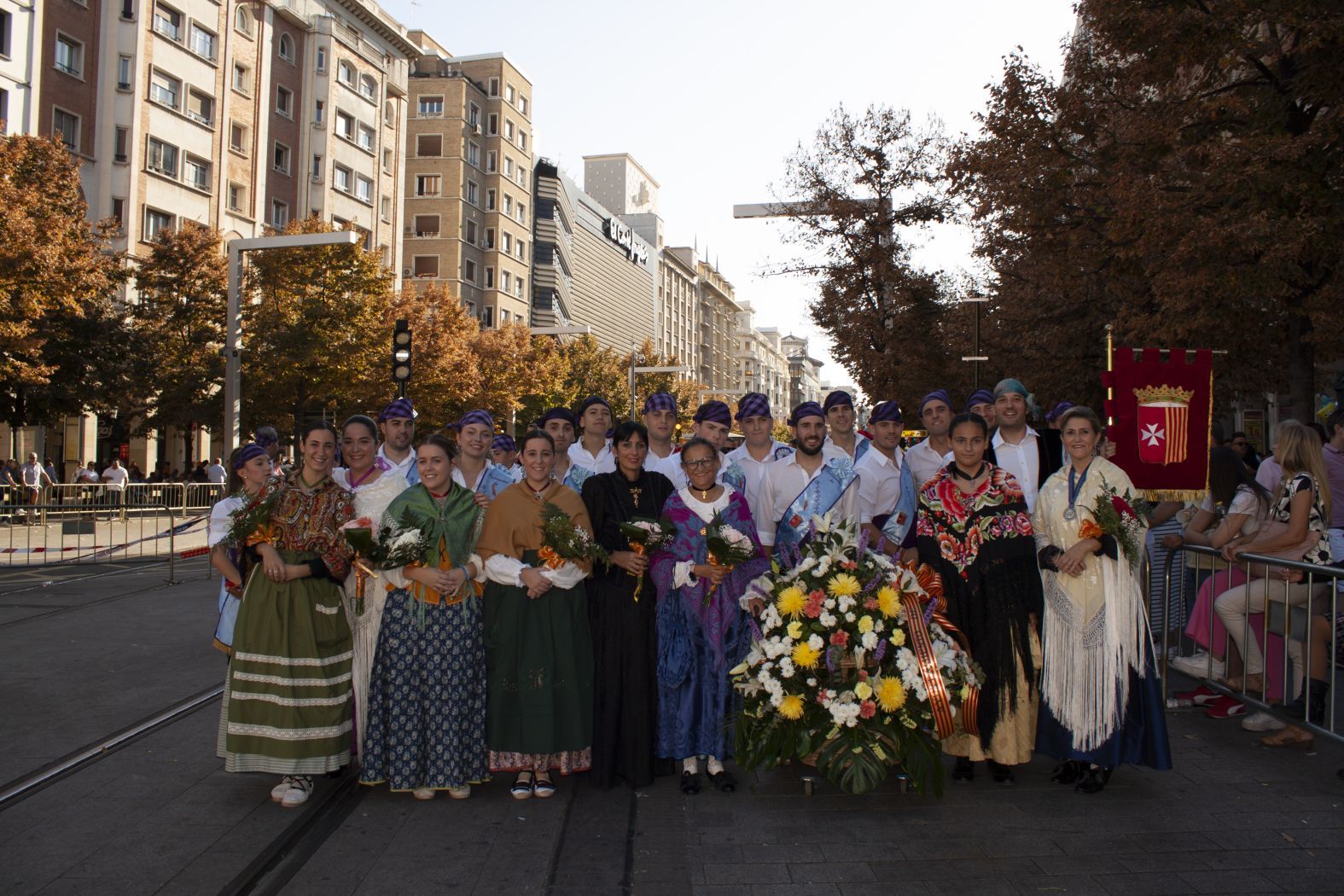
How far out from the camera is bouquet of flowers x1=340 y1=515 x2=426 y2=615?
5555 mm

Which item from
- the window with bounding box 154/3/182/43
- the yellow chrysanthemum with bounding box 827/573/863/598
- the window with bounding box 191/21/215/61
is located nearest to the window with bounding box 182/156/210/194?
the window with bounding box 191/21/215/61

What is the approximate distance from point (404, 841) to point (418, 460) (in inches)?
76.7

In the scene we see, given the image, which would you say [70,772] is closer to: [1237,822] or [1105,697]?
[1105,697]

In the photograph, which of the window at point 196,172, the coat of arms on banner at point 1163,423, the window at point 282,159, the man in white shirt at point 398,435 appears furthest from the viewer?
the window at point 282,159

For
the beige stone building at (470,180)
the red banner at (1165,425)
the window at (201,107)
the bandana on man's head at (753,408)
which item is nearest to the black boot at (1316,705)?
the red banner at (1165,425)

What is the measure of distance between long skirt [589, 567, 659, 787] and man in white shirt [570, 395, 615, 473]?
238 centimetres

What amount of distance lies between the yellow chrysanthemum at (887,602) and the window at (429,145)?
59.0 metres

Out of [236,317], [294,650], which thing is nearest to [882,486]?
[294,650]

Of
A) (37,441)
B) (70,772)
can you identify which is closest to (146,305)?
(37,441)

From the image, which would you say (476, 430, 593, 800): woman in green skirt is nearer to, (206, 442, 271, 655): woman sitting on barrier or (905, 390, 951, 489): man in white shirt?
(206, 442, 271, 655): woman sitting on barrier

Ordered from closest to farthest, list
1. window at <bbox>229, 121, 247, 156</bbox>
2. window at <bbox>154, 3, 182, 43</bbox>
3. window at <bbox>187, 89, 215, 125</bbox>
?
window at <bbox>154, 3, 182, 43</bbox>, window at <bbox>187, 89, 215, 125</bbox>, window at <bbox>229, 121, 247, 156</bbox>

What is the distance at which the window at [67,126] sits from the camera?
33.0 m

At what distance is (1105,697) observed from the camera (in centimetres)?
575

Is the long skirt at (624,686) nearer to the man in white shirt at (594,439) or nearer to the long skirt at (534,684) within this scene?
the long skirt at (534,684)
